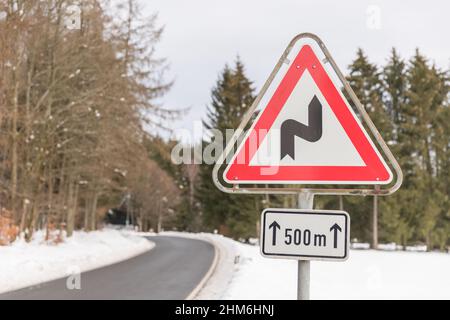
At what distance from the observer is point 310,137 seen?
2.27 m

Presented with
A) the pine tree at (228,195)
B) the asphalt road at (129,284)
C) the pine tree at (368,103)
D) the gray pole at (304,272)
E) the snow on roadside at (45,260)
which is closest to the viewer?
the gray pole at (304,272)

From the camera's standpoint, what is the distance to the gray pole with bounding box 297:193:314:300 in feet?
7.20

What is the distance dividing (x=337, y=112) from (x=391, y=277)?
48.3 feet

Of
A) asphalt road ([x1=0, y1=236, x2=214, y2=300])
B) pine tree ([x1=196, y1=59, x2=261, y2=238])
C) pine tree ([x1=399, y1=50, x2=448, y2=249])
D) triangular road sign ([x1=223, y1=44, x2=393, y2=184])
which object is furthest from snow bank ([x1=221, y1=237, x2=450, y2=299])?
pine tree ([x1=196, y1=59, x2=261, y2=238])

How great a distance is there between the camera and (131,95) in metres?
24.7

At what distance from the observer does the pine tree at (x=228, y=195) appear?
134ft

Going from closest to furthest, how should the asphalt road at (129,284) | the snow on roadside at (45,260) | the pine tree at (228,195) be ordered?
the asphalt road at (129,284) < the snow on roadside at (45,260) < the pine tree at (228,195)

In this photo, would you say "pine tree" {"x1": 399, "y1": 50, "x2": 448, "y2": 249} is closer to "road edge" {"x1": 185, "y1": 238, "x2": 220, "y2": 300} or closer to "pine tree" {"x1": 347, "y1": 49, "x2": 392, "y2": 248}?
"pine tree" {"x1": 347, "y1": 49, "x2": 392, "y2": 248}

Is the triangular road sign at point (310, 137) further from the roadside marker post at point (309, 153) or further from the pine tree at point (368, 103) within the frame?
the pine tree at point (368, 103)

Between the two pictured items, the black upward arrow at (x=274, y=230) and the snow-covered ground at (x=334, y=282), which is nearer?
the black upward arrow at (x=274, y=230)

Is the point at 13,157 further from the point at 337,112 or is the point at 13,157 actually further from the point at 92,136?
the point at 337,112

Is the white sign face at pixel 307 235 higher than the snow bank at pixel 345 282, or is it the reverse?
the white sign face at pixel 307 235

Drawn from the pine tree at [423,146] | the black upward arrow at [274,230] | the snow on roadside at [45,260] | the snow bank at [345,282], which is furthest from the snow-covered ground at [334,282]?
the pine tree at [423,146]

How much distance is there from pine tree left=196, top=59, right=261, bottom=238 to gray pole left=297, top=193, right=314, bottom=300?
121 feet
